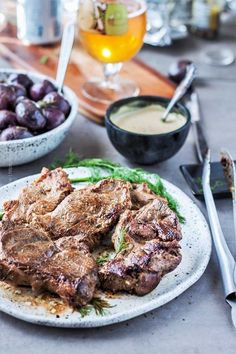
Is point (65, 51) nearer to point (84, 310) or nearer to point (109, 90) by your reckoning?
point (109, 90)

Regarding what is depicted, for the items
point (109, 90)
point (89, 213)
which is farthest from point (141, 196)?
point (109, 90)

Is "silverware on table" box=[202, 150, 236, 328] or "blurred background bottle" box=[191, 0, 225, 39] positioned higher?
"silverware on table" box=[202, 150, 236, 328]

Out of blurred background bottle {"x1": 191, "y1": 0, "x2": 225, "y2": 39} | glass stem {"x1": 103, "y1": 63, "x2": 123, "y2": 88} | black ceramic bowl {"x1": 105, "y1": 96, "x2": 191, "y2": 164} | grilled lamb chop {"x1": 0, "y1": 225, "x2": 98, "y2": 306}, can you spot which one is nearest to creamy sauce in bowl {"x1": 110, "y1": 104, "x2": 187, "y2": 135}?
black ceramic bowl {"x1": 105, "y1": 96, "x2": 191, "y2": 164}

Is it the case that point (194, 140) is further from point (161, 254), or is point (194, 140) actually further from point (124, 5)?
point (161, 254)

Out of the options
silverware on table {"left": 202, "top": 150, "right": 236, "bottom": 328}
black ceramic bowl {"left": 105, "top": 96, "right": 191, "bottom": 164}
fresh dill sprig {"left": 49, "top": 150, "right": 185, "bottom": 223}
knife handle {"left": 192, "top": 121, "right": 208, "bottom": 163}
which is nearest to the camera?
silverware on table {"left": 202, "top": 150, "right": 236, "bottom": 328}

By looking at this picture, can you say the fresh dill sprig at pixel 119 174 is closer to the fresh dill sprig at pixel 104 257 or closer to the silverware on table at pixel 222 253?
the silverware on table at pixel 222 253

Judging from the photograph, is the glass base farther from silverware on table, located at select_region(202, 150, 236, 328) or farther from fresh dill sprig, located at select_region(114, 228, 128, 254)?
fresh dill sprig, located at select_region(114, 228, 128, 254)

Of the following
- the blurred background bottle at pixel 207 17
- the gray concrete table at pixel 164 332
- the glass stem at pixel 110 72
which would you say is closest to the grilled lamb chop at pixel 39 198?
the gray concrete table at pixel 164 332
